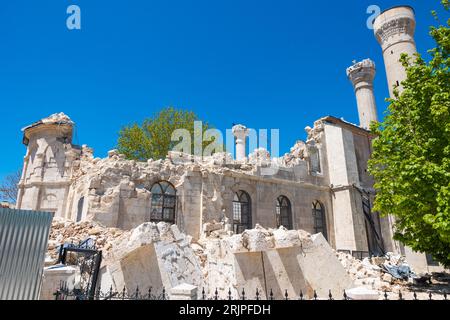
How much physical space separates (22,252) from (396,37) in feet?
93.9

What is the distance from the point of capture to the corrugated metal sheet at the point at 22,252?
6.13 metres

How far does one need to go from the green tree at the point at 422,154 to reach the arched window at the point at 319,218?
8231mm

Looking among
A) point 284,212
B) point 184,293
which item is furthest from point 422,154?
point 284,212

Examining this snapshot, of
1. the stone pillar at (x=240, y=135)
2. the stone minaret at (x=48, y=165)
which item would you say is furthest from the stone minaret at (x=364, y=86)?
the stone minaret at (x=48, y=165)

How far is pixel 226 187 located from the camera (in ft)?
54.4

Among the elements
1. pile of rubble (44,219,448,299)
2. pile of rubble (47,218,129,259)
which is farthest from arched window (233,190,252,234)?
pile of rubble (47,218,129,259)

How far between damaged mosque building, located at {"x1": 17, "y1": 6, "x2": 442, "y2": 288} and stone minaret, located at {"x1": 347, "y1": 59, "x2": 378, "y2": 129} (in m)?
3.83

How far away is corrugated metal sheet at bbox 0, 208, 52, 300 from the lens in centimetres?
613

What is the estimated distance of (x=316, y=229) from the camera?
760 inches

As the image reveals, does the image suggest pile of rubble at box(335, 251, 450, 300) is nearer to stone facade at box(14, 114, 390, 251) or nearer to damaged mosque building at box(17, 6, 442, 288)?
damaged mosque building at box(17, 6, 442, 288)

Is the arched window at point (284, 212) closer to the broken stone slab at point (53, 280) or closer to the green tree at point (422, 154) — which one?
the green tree at point (422, 154)

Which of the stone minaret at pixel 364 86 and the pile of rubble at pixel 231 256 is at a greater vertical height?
the stone minaret at pixel 364 86
